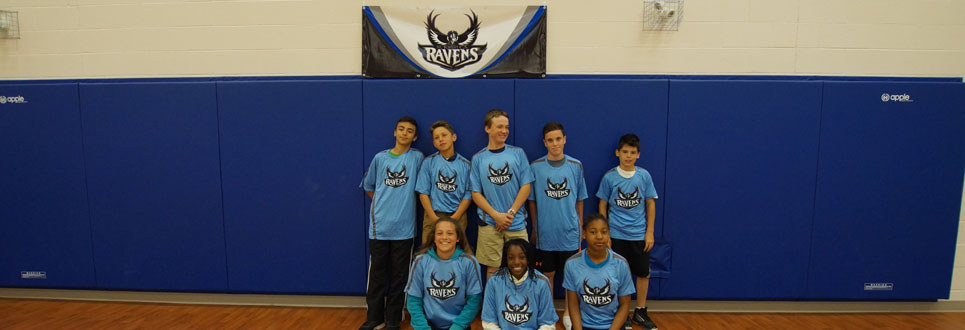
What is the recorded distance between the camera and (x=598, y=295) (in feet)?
7.48

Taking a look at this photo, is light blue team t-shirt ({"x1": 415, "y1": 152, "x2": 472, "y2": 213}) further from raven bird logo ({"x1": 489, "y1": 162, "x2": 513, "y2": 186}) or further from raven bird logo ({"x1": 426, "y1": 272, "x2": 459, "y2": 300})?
raven bird logo ({"x1": 426, "y1": 272, "x2": 459, "y2": 300})

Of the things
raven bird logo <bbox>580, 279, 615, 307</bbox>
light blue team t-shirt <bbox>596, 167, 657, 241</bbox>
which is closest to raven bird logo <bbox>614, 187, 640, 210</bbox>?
light blue team t-shirt <bbox>596, 167, 657, 241</bbox>

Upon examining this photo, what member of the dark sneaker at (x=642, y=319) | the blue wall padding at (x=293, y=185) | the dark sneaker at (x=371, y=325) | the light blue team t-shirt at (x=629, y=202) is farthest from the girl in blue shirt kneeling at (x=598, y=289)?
the blue wall padding at (x=293, y=185)

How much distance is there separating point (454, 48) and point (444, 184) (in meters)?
1.01

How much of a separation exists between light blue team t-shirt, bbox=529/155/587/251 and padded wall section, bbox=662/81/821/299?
742 millimetres

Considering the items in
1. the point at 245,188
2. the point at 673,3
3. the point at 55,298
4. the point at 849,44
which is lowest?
the point at 55,298

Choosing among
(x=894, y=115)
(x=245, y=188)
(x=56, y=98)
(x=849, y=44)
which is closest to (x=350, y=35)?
(x=245, y=188)

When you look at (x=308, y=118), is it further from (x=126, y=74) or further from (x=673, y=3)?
(x=673, y=3)

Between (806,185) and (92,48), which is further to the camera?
(92,48)

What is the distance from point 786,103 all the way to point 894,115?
2.47ft

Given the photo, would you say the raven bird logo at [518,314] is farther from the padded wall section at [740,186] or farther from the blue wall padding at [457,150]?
the padded wall section at [740,186]

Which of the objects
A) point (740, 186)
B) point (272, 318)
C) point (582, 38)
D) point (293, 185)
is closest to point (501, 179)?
point (582, 38)

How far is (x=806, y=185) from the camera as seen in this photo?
3025mm

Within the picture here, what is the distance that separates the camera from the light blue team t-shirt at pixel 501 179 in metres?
2.73
